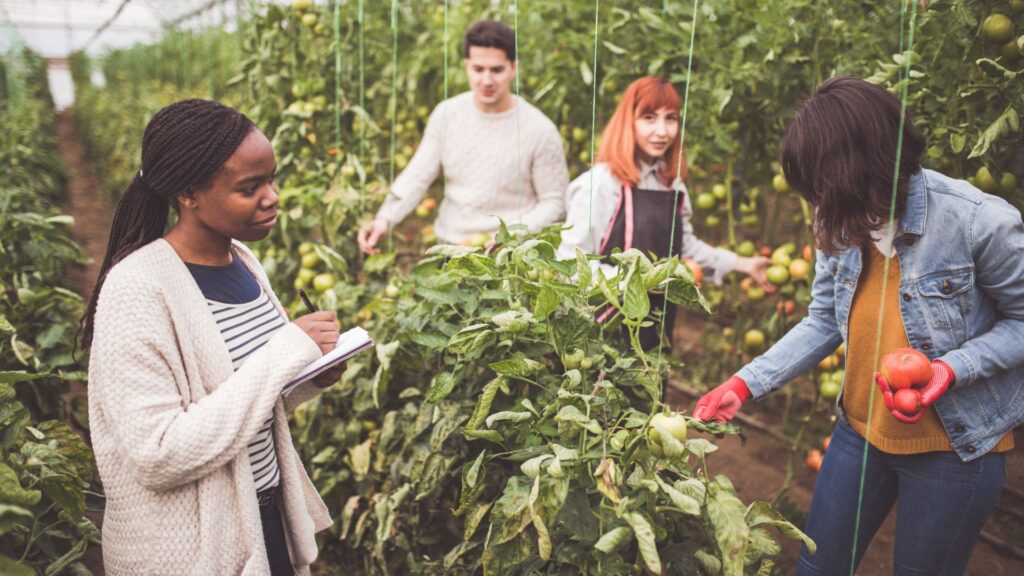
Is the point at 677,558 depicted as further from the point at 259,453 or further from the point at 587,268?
the point at 259,453

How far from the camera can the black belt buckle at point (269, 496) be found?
117cm

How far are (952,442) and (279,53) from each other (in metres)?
2.33

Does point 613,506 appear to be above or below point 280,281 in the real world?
above

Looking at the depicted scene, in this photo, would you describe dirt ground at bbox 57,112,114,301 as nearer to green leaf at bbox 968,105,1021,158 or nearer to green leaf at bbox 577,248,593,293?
green leaf at bbox 577,248,593,293

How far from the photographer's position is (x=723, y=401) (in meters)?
1.33

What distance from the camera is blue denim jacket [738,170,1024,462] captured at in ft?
3.75

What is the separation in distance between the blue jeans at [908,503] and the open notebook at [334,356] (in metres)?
0.90

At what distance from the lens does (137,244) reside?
108cm

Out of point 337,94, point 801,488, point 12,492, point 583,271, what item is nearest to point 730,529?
point 583,271

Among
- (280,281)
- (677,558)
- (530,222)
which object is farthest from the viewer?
(280,281)

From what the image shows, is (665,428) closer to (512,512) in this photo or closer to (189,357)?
(512,512)

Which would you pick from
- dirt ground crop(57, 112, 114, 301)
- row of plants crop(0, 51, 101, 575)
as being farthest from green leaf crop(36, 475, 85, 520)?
dirt ground crop(57, 112, 114, 301)

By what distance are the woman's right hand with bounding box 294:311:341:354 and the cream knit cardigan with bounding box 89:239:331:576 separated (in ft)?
0.10

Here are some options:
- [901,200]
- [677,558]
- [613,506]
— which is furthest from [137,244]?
[901,200]
